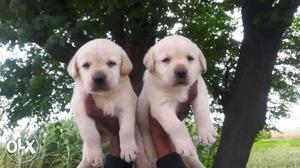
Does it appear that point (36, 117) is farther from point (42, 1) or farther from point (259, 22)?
point (259, 22)

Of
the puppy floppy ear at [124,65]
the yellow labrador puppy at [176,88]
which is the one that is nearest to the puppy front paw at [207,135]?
the yellow labrador puppy at [176,88]

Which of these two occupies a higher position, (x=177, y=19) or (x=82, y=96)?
(x=177, y=19)

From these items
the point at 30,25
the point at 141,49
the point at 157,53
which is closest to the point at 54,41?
the point at 30,25

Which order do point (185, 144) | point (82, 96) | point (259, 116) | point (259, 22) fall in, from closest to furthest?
point (185, 144) → point (82, 96) → point (259, 22) → point (259, 116)

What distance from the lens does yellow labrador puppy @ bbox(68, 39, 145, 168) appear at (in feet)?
7.38

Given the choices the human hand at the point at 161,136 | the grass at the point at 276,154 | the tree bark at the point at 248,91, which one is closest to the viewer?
the human hand at the point at 161,136

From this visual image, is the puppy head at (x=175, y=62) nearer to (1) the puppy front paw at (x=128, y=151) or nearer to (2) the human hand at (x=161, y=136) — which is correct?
(2) the human hand at (x=161, y=136)

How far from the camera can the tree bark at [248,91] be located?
15.8ft

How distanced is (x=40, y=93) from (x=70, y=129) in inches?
60.0

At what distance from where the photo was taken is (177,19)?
14.8 ft

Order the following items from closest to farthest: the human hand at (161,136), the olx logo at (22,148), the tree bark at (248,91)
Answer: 1. the human hand at (161,136)
2. the tree bark at (248,91)
3. the olx logo at (22,148)

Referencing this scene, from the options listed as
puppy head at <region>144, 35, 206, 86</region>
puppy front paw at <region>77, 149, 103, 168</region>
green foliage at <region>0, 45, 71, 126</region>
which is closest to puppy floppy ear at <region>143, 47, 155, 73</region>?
puppy head at <region>144, 35, 206, 86</region>

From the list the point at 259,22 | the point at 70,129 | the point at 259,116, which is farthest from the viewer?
the point at 70,129

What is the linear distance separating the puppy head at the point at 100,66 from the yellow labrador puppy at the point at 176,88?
0.48ft
